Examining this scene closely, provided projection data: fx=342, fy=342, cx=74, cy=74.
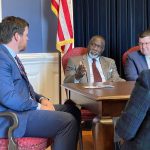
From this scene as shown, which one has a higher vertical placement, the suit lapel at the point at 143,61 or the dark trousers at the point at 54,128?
the suit lapel at the point at 143,61

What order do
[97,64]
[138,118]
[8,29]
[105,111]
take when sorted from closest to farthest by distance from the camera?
[138,118]
[105,111]
[8,29]
[97,64]

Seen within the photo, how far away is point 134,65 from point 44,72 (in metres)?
1.18

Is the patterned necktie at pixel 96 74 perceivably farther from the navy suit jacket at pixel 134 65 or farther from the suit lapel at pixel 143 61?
the suit lapel at pixel 143 61

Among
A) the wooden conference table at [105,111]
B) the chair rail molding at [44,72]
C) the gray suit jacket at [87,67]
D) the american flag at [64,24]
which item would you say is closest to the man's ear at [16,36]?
the wooden conference table at [105,111]

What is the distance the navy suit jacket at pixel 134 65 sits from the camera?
3.35 metres

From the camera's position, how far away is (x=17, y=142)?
2.03m

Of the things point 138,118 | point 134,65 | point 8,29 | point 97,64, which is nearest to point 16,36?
point 8,29

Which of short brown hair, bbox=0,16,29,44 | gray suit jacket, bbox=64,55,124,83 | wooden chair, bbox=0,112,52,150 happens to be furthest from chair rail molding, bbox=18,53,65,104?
wooden chair, bbox=0,112,52,150

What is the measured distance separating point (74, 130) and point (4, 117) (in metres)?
0.45

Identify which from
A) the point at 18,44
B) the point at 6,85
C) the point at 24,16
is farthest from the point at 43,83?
the point at 6,85

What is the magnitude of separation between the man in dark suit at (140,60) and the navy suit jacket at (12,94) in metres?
1.46

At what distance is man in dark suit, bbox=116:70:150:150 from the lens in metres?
1.35

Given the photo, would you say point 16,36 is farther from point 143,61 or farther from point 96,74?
point 143,61

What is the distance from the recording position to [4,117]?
2.04 meters
